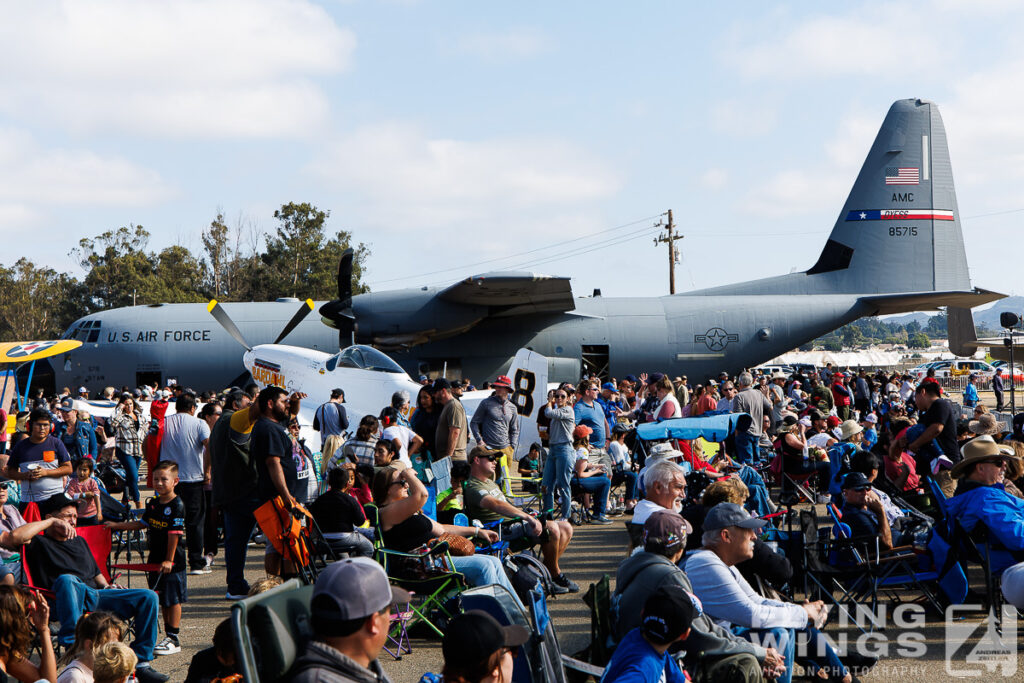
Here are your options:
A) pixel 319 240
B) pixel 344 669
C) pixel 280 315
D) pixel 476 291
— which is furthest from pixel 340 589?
pixel 319 240

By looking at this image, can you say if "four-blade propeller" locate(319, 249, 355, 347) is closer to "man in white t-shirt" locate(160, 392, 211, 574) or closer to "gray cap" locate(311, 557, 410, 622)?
"man in white t-shirt" locate(160, 392, 211, 574)

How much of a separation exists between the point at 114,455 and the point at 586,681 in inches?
374

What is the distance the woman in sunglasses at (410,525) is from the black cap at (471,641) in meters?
2.67

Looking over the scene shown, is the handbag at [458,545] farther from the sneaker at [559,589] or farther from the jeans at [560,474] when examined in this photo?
the jeans at [560,474]

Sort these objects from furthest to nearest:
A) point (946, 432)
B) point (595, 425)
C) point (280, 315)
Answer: point (280, 315) → point (595, 425) → point (946, 432)

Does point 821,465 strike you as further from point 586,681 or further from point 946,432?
point 586,681

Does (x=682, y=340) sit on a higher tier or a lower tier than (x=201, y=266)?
lower

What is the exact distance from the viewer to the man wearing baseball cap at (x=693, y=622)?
3.33 m

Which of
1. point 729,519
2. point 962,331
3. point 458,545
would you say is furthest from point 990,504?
point 962,331

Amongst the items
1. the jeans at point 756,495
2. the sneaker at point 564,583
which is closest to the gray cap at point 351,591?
the sneaker at point 564,583

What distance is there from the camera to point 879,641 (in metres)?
5.18

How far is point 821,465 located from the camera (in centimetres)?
923

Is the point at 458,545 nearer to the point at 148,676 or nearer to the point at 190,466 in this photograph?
the point at 148,676
